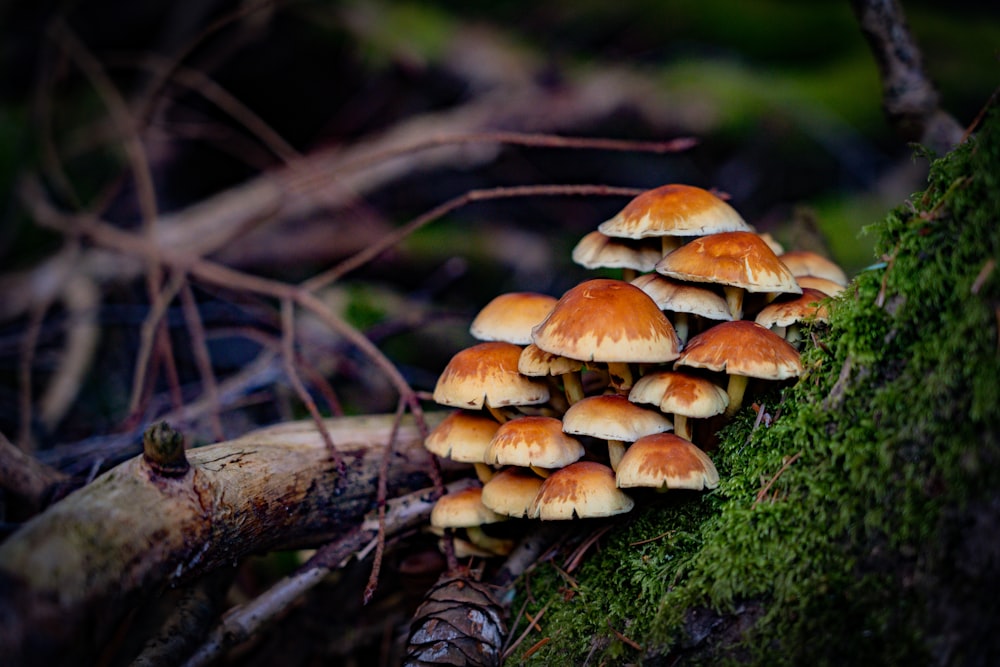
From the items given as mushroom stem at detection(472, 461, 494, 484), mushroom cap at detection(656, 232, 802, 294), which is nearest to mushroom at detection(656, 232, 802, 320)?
mushroom cap at detection(656, 232, 802, 294)

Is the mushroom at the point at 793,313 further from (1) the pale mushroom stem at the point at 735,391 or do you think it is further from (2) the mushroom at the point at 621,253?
(2) the mushroom at the point at 621,253

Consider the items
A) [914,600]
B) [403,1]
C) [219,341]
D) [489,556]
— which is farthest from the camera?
[403,1]

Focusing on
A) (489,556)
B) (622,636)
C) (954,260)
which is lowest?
(622,636)

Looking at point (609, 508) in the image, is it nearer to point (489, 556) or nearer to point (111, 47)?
point (489, 556)

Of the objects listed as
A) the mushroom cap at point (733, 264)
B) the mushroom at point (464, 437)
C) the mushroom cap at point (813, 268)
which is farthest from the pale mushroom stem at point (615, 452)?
the mushroom cap at point (813, 268)

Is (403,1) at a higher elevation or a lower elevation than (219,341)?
higher

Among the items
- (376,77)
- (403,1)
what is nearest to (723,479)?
(376,77)

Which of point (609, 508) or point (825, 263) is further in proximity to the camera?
point (825, 263)

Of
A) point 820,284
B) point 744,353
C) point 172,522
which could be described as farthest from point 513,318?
point 172,522

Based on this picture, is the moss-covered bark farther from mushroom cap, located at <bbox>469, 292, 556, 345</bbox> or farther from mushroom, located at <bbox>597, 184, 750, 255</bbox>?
mushroom cap, located at <bbox>469, 292, 556, 345</bbox>
